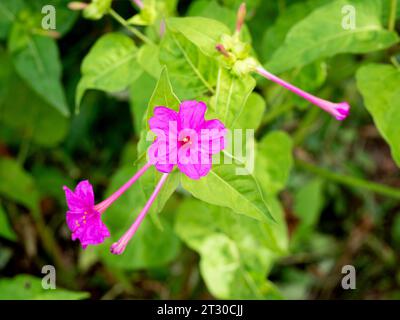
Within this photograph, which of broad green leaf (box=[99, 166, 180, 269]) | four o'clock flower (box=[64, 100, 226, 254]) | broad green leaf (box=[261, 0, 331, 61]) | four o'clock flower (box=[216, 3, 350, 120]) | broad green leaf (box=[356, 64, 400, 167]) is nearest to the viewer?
four o'clock flower (box=[64, 100, 226, 254])

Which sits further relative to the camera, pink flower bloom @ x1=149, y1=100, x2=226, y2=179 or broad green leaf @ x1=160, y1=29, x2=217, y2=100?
broad green leaf @ x1=160, y1=29, x2=217, y2=100

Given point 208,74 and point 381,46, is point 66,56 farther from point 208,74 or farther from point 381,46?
point 381,46

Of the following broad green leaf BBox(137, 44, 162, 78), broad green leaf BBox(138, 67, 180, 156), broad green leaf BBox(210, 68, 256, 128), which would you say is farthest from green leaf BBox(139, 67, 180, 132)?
broad green leaf BBox(137, 44, 162, 78)

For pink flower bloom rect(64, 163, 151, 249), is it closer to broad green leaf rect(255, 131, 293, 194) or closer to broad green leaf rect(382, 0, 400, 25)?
broad green leaf rect(255, 131, 293, 194)

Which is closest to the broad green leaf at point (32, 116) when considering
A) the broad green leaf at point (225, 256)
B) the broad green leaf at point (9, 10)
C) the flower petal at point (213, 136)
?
the broad green leaf at point (9, 10)

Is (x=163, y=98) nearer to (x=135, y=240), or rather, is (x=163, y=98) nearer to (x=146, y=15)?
(x=146, y=15)
